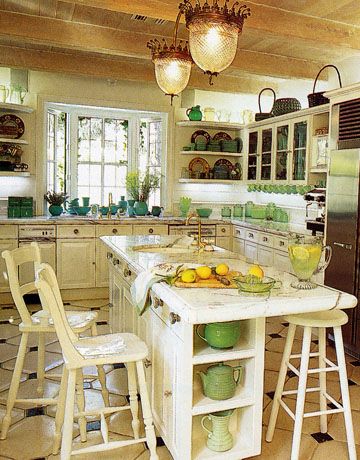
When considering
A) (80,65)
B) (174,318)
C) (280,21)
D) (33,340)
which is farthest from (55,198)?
(174,318)

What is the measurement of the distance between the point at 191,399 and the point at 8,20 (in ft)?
12.3

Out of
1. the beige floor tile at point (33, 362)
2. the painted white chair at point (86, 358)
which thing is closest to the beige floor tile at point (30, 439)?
the painted white chair at point (86, 358)

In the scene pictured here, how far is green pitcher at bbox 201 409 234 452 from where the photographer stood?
7.45 feet

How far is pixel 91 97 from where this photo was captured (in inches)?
247

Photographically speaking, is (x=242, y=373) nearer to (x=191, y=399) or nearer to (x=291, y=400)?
(x=191, y=399)

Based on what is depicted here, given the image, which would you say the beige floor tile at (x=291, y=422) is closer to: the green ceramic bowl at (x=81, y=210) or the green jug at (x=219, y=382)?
the green jug at (x=219, y=382)

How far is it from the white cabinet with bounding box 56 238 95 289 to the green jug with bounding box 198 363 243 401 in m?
3.72

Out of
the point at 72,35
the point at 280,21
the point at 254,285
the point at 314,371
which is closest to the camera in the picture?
the point at 254,285

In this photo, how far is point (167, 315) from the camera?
2.36 metres

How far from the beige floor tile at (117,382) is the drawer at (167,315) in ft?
3.33

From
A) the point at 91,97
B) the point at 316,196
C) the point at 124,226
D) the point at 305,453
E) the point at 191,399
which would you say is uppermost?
the point at 91,97

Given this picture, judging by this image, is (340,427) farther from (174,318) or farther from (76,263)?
(76,263)

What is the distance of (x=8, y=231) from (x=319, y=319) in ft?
13.2

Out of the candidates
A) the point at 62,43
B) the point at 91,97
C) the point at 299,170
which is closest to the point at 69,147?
the point at 91,97
